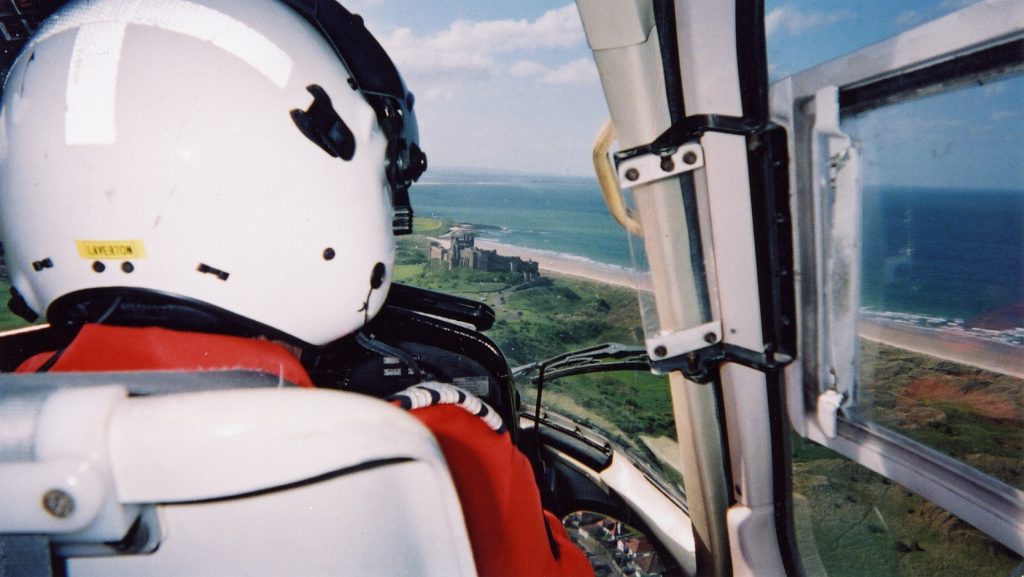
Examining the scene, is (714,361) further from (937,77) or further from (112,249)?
(112,249)

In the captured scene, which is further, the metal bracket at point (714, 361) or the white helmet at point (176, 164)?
the metal bracket at point (714, 361)

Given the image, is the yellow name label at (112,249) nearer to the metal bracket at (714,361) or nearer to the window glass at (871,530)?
the metal bracket at (714,361)

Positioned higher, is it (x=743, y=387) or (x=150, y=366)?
(x=150, y=366)

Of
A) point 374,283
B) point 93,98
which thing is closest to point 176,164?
point 93,98

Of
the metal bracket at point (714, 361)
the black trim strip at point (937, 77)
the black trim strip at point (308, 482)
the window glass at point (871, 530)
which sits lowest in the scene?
the window glass at point (871, 530)

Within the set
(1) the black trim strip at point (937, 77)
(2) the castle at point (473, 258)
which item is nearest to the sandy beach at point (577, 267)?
(2) the castle at point (473, 258)

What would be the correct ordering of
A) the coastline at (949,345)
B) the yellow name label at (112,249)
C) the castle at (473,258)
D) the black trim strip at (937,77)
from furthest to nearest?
the castle at (473,258), the yellow name label at (112,249), the coastline at (949,345), the black trim strip at (937,77)

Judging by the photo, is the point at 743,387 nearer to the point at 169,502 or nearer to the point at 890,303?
the point at 890,303

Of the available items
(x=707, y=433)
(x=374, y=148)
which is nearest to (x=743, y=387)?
(x=707, y=433)
